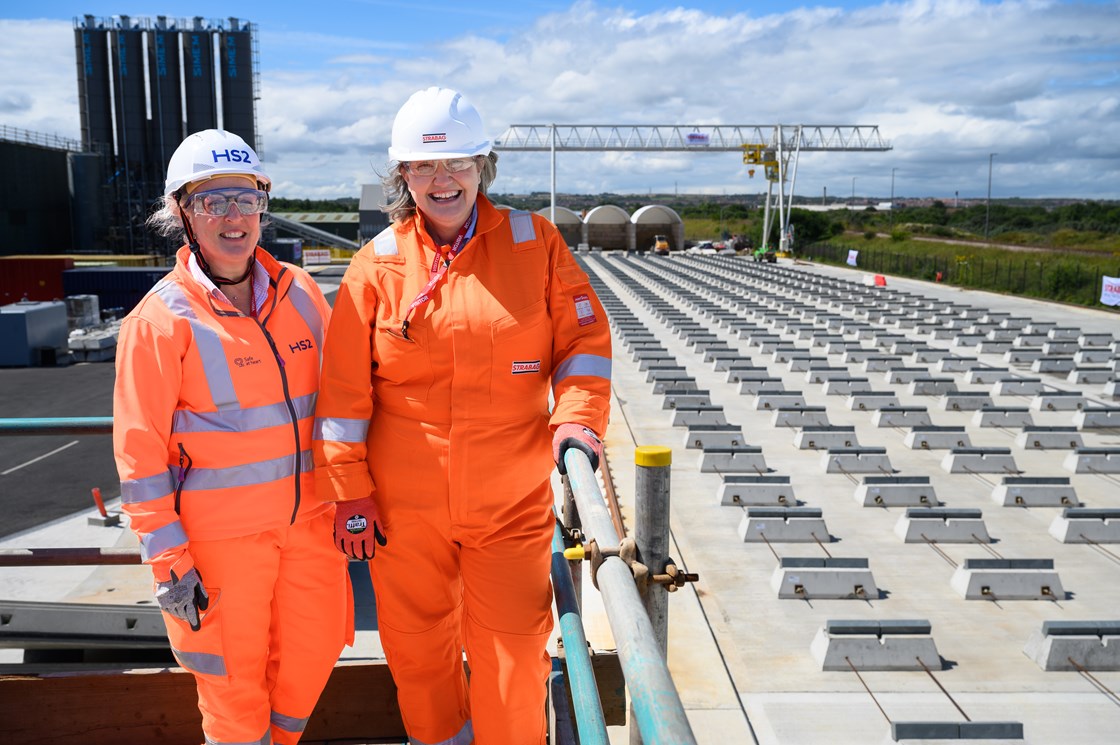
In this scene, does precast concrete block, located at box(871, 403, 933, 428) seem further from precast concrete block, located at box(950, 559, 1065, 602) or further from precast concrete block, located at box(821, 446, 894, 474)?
precast concrete block, located at box(950, 559, 1065, 602)

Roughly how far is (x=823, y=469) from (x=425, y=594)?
507 inches

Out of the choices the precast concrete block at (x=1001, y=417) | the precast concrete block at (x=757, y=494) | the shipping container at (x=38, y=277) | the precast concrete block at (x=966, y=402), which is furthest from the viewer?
the shipping container at (x=38, y=277)

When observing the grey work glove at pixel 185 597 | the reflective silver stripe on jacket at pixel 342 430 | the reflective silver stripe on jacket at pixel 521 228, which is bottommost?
the grey work glove at pixel 185 597

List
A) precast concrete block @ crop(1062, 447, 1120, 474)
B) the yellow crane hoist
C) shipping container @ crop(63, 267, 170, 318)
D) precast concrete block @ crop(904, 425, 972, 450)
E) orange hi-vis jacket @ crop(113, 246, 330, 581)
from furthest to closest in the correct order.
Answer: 1. the yellow crane hoist
2. shipping container @ crop(63, 267, 170, 318)
3. precast concrete block @ crop(904, 425, 972, 450)
4. precast concrete block @ crop(1062, 447, 1120, 474)
5. orange hi-vis jacket @ crop(113, 246, 330, 581)

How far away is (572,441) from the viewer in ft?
8.67

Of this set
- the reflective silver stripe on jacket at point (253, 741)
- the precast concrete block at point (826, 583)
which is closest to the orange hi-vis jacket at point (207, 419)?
the reflective silver stripe on jacket at point (253, 741)

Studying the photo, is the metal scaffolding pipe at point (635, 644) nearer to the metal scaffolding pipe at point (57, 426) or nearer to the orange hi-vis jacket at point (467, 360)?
the orange hi-vis jacket at point (467, 360)

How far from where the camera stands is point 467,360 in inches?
111

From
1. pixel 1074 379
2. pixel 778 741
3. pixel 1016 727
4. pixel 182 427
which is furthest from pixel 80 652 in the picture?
pixel 1074 379

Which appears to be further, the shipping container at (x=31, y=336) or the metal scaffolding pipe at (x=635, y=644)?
the shipping container at (x=31, y=336)

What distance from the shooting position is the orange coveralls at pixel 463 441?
283 cm

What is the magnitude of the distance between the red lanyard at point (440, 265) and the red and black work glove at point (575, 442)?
1.87 feet

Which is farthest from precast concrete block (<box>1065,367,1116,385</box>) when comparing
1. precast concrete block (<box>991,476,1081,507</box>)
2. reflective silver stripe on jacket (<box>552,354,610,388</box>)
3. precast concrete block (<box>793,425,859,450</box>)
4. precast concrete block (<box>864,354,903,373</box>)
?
reflective silver stripe on jacket (<box>552,354,610,388</box>)

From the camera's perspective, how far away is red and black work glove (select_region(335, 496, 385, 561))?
283 cm
